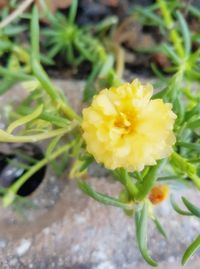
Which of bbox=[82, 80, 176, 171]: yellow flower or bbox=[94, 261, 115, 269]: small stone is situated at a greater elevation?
bbox=[82, 80, 176, 171]: yellow flower

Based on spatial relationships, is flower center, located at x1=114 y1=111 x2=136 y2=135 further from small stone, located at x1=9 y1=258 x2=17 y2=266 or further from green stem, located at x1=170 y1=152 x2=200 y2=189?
small stone, located at x1=9 y1=258 x2=17 y2=266

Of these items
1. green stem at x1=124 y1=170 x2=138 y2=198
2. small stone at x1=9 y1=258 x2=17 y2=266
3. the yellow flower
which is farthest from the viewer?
small stone at x1=9 y1=258 x2=17 y2=266

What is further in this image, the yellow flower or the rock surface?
the rock surface

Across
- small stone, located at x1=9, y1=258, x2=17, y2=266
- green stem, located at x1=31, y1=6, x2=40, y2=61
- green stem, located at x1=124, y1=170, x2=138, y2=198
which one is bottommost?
small stone, located at x1=9, y1=258, x2=17, y2=266

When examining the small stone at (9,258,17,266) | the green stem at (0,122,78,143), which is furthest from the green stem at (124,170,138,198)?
the small stone at (9,258,17,266)

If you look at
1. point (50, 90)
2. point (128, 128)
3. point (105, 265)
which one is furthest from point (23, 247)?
point (128, 128)

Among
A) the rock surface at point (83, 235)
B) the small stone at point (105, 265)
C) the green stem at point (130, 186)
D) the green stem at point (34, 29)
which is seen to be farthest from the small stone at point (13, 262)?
the green stem at point (34, 29)

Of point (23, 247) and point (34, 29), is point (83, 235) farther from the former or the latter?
point (34, 29)

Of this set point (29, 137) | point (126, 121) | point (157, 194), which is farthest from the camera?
point (157, 194)
